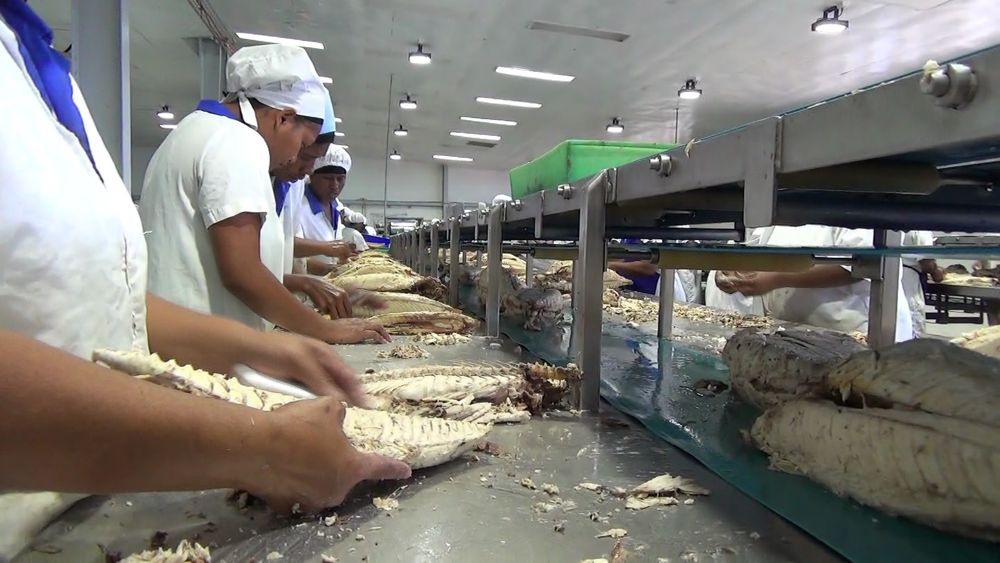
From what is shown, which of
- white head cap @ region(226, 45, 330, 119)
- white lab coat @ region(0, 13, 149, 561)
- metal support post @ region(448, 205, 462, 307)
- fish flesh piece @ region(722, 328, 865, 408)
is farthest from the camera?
metal support post @ region(448, 205, 462, 307)

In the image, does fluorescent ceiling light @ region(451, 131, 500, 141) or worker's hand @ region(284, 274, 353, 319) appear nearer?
worker's hand @ region(284, 274, 353, 319)

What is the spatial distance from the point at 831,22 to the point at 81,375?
25.3 feet

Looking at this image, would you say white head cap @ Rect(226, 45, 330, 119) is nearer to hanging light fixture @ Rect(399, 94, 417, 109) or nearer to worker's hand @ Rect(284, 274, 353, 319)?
worker's hand @ Rect(284, 274, 353, 319)

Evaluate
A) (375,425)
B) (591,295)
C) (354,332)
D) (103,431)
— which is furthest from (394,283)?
(103,431)

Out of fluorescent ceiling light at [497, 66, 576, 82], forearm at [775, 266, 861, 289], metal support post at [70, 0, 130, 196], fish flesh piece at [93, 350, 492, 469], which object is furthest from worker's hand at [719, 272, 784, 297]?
fluorescent ceiling light at [497, 66, 576, 82]

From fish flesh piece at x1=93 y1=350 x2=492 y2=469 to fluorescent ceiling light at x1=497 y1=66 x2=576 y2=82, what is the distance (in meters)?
8.52

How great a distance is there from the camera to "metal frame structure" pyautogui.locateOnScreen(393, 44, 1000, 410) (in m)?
0.62

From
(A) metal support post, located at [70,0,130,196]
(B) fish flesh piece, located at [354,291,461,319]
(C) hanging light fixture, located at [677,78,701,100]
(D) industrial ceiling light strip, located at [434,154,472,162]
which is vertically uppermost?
(C) hanging light fixture, located at [677,78,701,100]

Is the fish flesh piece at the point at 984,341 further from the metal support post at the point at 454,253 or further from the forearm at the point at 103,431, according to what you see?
the metal support post at the point at 454,253

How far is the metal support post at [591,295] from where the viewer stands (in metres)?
1.60

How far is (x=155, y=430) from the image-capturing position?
689 mm

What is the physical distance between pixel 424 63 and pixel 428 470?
8.25 meters

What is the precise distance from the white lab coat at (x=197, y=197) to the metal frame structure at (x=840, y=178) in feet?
3.28

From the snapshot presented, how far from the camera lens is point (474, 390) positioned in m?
1.51
